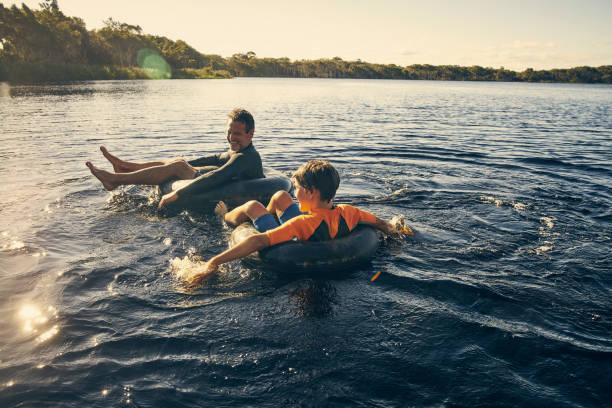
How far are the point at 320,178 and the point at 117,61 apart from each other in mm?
97582

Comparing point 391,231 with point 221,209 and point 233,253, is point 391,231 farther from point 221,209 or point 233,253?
point 221,209

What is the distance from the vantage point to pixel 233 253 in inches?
183

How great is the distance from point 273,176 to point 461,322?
4.73 metres

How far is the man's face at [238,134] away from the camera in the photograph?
6.71 metres

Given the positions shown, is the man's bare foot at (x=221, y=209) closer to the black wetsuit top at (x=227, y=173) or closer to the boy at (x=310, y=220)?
the black wetsuit top at (x=227, y=173)

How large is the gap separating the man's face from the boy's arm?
269 cm

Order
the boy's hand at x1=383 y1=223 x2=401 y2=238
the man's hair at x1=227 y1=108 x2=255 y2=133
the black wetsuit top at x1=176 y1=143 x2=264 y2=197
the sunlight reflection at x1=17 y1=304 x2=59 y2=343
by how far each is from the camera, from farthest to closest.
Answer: the black wetsuit top at x1=176 y1=143 x2=264 y2=197, the man's hair at x1=227 y1=108 x2=255 y2=133, the boy's hand at x1=383 y1=223 x2=401 y2=238, the sunlight reflection at x1=17 y1=304 x2=59 y2=343

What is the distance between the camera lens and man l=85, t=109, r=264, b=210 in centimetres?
678

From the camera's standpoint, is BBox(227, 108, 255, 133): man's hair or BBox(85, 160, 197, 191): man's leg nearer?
BBox(227, 108, 255, 133): man's hair

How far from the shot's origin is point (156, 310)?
161 inches

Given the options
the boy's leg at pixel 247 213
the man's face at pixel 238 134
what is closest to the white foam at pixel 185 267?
the boy's leg at pixel 247 213

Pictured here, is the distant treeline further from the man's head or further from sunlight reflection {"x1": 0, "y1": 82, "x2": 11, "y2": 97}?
the man's head

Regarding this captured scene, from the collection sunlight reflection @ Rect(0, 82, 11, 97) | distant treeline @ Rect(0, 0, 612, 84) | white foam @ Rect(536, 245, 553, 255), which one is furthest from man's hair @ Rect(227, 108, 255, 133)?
distant treeline @ Rect(0, 0, 612, 84)

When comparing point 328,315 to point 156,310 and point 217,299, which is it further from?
point 156,310
